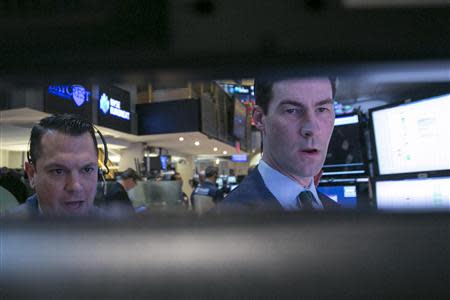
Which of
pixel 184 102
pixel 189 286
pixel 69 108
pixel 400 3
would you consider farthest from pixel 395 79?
pixel 184 102

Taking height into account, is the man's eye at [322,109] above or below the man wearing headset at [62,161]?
above

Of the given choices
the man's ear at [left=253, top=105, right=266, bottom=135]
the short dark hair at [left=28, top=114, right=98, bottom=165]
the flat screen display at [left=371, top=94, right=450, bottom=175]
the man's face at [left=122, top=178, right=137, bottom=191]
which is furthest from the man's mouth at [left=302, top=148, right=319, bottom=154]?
the man's face at [left=122, top=178, right=137, bottom=191]

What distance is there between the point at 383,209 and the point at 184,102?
27.7 feet

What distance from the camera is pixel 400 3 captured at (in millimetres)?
222

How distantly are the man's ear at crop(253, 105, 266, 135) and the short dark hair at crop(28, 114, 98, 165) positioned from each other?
0.30 m

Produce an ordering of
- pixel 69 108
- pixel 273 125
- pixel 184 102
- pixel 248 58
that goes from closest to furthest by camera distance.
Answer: pixel 248 58, pixel 273 125, pixel 69 108, pixel 184 102

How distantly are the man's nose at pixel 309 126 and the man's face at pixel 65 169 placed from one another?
12.5 inches

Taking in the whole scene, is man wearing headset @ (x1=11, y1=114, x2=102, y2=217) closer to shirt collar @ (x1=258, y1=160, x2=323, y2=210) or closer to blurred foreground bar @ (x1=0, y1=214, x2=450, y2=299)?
blurred foreground bar @ (x1=0, y1=214, x2=450, y2=299)

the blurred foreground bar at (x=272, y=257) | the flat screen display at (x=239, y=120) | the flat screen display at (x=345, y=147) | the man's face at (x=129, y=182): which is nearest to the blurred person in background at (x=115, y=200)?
the blurred foreground bar at (x=272, y=257)

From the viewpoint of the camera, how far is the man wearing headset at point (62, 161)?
0.46 meters

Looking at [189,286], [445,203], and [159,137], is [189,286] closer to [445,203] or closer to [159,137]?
[445,203]

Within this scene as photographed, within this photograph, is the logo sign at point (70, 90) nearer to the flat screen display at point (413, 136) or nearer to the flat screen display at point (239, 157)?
the flat screen display at point (413, 136)

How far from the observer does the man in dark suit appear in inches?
22.2

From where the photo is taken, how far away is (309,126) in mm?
592
